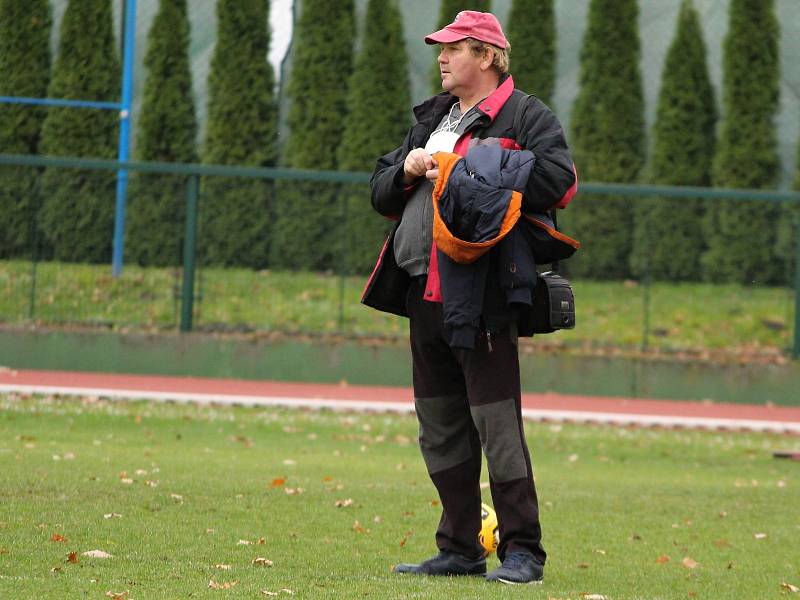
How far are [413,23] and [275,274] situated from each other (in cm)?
737

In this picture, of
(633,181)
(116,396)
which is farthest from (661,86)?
(116,396)

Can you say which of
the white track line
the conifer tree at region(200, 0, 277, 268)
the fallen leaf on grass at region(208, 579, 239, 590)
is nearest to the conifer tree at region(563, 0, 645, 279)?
the conifer tree at region(200, 0, 277, 268)

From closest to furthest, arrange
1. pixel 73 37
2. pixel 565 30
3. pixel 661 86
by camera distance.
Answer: pixel 73 37
pixel 661 86
pixel 565 30

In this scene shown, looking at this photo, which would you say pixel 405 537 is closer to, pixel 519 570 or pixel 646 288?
pixel 519 570

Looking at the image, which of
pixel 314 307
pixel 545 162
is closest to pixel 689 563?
pixel 545 162

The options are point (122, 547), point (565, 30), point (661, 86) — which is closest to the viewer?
point (122, 547)

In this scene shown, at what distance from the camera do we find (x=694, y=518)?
26.6 ft

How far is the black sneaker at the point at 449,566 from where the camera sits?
558 centimetres

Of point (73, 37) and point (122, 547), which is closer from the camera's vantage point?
point (122, 547)

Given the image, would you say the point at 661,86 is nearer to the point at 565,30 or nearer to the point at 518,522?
the point at 565,30

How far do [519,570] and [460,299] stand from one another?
991mm

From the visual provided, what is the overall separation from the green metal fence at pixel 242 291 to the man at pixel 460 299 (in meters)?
11.6

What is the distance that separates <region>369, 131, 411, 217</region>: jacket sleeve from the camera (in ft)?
17.9

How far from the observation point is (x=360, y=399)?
15586 mm
